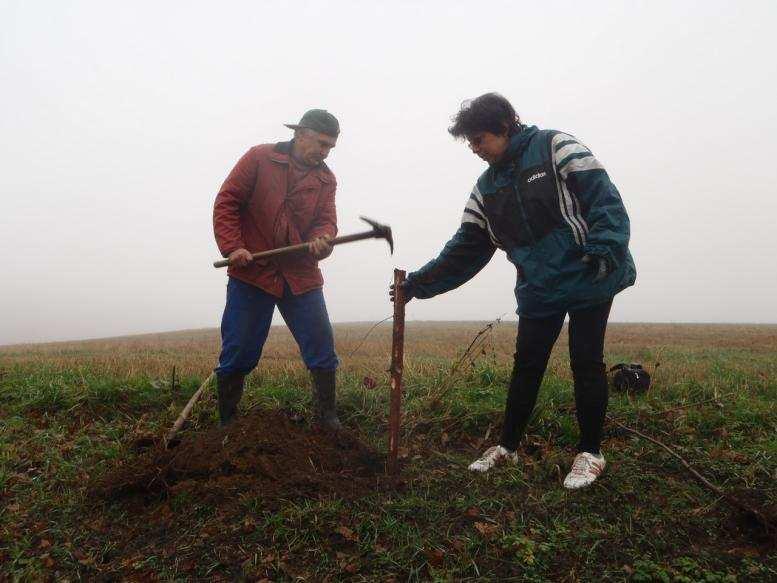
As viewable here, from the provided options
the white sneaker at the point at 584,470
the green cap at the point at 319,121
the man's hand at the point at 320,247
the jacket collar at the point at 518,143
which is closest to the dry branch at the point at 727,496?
the white sneaker at the point at 584,470

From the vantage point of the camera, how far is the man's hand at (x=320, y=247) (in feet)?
12.4


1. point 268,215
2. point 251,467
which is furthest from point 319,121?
→ point 251,467

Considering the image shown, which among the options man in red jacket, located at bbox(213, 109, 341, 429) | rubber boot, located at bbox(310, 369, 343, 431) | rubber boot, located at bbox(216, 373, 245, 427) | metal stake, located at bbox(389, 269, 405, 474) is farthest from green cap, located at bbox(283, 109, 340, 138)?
rubber boot, located at bbox(216, 373, 245, 427)

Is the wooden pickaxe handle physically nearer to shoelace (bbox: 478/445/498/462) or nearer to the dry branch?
shoelace (bbox: 478/445/498/462)

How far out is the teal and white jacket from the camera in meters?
2.84

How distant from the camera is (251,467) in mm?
3193

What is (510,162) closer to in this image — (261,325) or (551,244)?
(551,244)

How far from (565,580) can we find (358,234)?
7.70 ft

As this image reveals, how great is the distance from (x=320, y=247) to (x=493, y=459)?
184 cm

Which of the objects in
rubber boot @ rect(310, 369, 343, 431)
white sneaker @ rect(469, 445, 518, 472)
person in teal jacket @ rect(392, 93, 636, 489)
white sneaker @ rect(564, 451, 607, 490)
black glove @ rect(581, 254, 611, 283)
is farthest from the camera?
rubber boot @ rect(310, 369, 343, 431)

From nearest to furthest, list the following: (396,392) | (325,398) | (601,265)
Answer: (601,265), (396,392), (325,398)

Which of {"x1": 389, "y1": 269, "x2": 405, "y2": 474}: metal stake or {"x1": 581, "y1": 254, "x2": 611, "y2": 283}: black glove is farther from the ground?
{"x1": 581, "y1": 254, "x2": 611, "y2": 283}: black glove

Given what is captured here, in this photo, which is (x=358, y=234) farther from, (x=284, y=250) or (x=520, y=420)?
(x=520, y=420)

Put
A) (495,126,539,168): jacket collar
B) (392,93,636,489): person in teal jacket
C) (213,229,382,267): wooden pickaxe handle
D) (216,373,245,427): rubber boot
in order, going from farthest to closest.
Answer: (216,373,245,427): rubber boot, (213,229,382,267): wooden pickaxe handle, (495,126,539,168): jacket collar, (392,93,636,489): person in teal jacket
